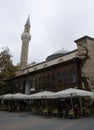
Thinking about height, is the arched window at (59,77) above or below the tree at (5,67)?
below

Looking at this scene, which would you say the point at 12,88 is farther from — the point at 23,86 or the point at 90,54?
the point at 90,54

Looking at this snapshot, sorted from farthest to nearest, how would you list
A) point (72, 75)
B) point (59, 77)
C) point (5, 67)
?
1. point (5, 67)
2. point (59, 77)
3. point (72, 75)

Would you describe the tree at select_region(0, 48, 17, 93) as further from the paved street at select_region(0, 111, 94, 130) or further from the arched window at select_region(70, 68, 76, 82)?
the paved street at select_region(0, 111, 94, 130)

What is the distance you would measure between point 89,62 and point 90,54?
52.5 inches

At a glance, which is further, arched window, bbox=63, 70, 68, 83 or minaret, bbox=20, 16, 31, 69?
minaret, bbox=20, 16, 31, 69

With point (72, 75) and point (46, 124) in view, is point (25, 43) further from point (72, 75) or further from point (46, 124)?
point (46, 124)

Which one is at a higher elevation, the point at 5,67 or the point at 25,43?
the point at 25,43

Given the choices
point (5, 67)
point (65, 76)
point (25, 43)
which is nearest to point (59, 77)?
point (65, 76)

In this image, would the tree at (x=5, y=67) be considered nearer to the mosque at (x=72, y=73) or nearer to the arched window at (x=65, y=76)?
the mosque at (x=72, y=73)

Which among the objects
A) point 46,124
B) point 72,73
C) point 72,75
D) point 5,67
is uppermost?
point 5,67

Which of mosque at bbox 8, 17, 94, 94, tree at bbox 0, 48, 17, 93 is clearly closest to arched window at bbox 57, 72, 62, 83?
mosque at bbox 8, 17, 94, 94

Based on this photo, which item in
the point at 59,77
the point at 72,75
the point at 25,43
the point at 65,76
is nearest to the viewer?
the point at 72,75

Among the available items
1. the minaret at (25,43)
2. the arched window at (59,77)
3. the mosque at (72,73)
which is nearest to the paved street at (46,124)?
the mosque at (72,73)

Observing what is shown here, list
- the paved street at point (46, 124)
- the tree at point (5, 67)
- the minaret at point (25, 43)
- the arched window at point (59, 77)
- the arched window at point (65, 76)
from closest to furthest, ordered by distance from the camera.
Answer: the paved street at point (46, 124) < the arched window at point (65, 76) < the arched window at point (59, 77) < the tree at point (5, 67) < the minaret at point (25, 43)
